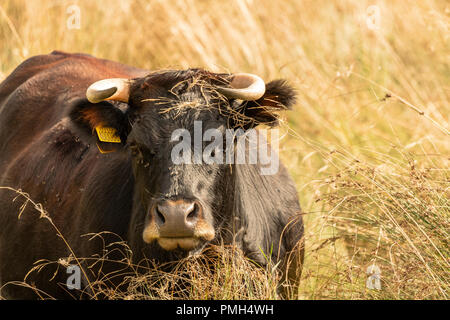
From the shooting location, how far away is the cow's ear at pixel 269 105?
14.7ft

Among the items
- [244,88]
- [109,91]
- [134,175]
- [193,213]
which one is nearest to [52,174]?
[134,175]

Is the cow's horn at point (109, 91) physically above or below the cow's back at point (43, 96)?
below

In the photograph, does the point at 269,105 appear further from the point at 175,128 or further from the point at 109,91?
the point at 109,91

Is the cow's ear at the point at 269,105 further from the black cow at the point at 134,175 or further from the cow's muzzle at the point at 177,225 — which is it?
the cow's muzzle at the point at 177,225

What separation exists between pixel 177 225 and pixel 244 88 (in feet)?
3.43

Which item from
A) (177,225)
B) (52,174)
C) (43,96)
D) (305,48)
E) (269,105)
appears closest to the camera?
(177,225)

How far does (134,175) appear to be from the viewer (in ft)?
14.7

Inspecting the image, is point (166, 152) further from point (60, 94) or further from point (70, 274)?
point (60, 94)

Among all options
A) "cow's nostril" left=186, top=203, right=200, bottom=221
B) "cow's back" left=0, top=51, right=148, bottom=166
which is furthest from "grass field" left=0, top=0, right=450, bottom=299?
"cow's nostril" left=186, top=203, right=200, bottom=221

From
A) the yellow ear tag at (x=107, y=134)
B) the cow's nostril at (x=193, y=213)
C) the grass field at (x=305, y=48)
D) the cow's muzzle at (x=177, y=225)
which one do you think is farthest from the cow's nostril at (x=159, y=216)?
the grass field at (x=305, y=48)

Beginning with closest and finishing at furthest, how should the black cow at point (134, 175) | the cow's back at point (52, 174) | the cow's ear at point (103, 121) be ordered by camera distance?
the black cow at point (134, 175) → the cow's ear at point (103, 121) → the cow's back at point (52, 174)

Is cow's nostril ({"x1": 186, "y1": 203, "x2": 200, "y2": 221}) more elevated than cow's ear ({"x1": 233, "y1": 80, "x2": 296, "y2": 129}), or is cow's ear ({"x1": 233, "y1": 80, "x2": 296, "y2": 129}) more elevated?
cow's ear ({"x1": 233, "y1": 80, "x2": 296, "y2": 129})

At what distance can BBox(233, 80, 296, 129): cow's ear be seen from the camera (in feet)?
14.7

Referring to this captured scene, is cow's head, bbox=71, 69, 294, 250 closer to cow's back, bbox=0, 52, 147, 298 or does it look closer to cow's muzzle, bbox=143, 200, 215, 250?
cow's muzzle, bbox=143, 200, 215, 250
